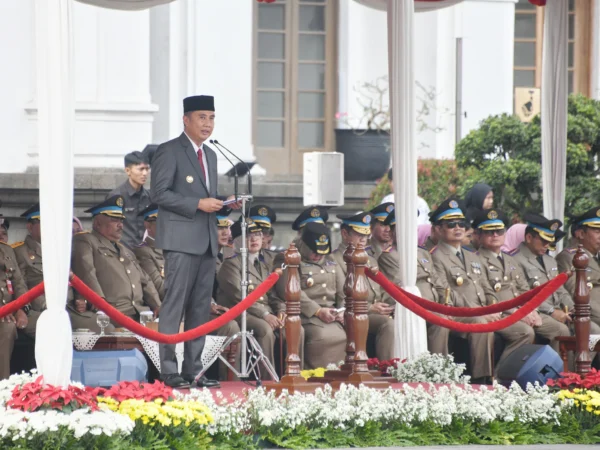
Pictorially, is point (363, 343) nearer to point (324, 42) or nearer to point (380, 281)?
point (380, 281)

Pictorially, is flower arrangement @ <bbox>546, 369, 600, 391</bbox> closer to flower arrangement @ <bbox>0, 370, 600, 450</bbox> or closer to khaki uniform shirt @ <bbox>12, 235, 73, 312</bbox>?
flower arrangement @ <bbox>0, 370, 600, 450</bbox>

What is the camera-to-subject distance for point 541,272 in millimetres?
15281

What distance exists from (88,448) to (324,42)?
1404 centimetres

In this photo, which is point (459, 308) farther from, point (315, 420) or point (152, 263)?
point (152, 263)

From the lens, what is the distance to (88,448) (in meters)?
9.73

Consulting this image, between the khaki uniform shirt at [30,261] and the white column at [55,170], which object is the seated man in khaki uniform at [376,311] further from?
the white column at [55,170]

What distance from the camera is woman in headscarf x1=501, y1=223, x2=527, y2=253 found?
52.6 ft

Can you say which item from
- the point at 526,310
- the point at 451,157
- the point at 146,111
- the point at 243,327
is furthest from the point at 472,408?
the point at 451,157

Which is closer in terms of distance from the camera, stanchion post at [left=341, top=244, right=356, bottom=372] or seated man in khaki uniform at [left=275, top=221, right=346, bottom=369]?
stanchion post at [left=341, top=244, right=356, bottom=372]

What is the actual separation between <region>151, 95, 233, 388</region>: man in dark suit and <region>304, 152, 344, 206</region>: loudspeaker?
24.2ft

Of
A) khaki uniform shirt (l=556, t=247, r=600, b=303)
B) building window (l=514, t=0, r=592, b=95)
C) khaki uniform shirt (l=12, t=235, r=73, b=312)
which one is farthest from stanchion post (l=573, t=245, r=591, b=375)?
building window (l=514, t=0, r=592, b=95)

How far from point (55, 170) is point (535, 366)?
4.35 meters

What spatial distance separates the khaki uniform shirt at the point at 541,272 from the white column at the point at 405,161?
252cm

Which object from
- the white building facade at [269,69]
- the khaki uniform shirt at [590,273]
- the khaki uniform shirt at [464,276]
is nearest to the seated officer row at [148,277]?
the khaki uniform shirt at [464,276]
